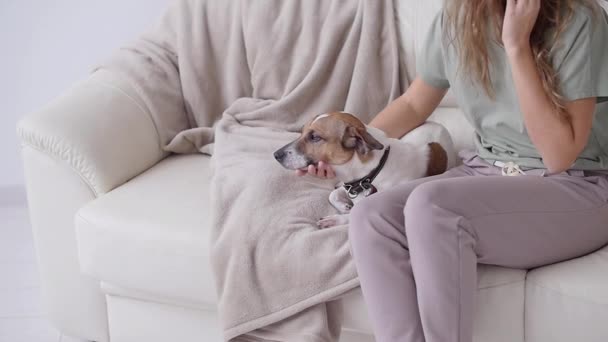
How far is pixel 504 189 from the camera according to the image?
156 centimetres

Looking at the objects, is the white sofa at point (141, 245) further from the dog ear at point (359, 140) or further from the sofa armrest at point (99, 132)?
the dog ear at point (359, 140)

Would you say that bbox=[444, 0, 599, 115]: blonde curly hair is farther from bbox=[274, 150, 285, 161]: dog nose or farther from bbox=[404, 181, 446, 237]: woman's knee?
bbox=[274, 150, 285, 161]: dog nose

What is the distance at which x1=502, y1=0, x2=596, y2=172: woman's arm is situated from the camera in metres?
1.57

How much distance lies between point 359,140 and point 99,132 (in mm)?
694

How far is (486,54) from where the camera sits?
5.57 ft

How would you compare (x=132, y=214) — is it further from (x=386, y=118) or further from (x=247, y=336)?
(x=386, y=118)

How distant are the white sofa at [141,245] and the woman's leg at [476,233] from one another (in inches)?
2.4

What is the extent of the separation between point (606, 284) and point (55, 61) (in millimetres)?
2121

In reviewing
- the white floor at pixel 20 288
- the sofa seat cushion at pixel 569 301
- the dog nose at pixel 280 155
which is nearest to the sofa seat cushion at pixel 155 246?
the sofa seat cushion at pixel 569 301

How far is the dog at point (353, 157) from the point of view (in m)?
1.77

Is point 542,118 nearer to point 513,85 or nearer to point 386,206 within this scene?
point 513,85

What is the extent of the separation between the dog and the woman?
0.45 ft

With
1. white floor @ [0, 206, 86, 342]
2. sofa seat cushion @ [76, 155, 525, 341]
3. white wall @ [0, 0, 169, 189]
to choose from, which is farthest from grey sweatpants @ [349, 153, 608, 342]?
white wall @ [0, 0, 169, 189]

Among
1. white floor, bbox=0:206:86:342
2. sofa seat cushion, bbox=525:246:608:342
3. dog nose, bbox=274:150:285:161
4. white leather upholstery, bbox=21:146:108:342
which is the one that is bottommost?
white floor, bbox=0:206:86:342
